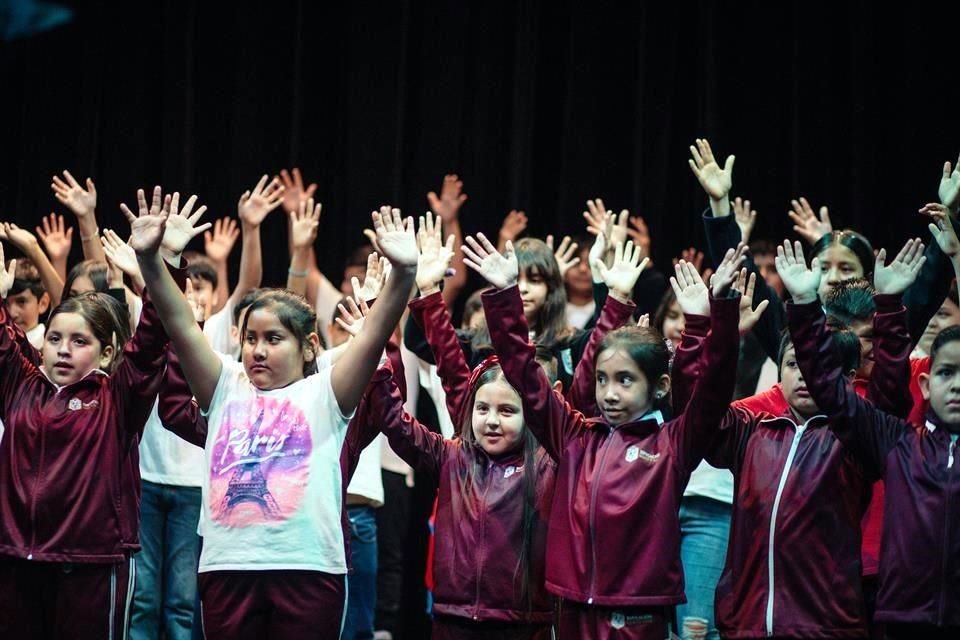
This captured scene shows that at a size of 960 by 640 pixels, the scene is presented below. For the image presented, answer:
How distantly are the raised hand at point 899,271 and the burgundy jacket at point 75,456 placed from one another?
1890 millimetres

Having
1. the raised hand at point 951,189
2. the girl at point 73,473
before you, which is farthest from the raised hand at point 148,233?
the raised hand at point 951,189

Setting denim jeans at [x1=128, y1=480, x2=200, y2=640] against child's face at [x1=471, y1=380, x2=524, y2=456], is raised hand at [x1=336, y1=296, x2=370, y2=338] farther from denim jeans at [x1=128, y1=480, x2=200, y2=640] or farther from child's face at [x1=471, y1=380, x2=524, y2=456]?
denim jeans at [x1=128, y1=480, x2=200, y2=640]

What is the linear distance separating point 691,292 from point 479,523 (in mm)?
875

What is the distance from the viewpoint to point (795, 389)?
3.30m

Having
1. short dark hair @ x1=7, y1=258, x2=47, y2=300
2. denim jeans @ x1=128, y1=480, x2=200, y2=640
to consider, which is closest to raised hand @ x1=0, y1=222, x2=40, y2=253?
short dark hair @ x1=7, y1=258, x2=47, y2=300

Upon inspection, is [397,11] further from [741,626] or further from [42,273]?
[741,626]

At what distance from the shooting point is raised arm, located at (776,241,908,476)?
306cm

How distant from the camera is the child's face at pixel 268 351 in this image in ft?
10.3

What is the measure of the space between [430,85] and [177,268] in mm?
2814

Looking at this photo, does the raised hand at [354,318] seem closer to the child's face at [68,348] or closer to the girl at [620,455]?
the girl at [620,455]

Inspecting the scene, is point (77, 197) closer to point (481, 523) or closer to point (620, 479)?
point (481, 523)

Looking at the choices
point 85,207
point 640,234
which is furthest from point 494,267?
point 640,234

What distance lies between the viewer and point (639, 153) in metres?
5.53

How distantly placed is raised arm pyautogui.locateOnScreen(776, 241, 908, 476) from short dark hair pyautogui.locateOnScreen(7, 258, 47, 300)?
2.98m
